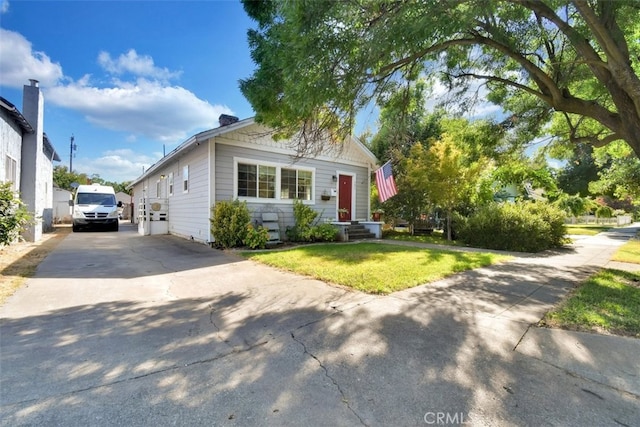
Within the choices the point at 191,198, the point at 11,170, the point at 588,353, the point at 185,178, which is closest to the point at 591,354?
the point at 588,353

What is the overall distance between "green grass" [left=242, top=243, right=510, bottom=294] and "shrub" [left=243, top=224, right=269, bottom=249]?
843mm

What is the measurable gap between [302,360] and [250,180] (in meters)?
8.84

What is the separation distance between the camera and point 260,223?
422 inches

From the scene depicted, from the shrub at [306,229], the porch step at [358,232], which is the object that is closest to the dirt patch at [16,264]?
the shrub at [306,229]

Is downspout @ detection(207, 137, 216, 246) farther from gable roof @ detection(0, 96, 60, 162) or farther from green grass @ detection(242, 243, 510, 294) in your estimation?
gable roof @ detection(0, 96, 60, 162)

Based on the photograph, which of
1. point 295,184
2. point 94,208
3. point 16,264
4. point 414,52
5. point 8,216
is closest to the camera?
point 414,52

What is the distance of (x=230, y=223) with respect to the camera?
943 cm

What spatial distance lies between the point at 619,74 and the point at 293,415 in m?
6.00

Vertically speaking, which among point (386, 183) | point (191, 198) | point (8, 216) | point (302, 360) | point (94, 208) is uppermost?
point (386, 183)

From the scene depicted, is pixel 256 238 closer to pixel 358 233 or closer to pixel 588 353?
pixel 358 233

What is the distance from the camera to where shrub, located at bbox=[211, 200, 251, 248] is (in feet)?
31.0

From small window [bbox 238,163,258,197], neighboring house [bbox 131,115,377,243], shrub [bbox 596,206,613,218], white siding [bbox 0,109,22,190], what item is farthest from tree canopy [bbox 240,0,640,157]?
shrub [bbox 596,206,613,218]

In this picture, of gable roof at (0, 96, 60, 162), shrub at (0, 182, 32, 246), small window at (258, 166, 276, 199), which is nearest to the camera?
shrub at (0, 182, 32, 246)

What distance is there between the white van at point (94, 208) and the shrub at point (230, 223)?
10.4 meters
